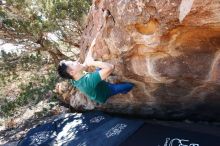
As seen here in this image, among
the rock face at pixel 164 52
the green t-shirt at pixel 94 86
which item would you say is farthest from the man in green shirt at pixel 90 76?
the rock face at pixel 164 52

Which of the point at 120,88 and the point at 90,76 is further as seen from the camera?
the point at 120,88

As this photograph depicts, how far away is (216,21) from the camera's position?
3180 millimetres

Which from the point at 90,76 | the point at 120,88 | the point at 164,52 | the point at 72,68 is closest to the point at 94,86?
the point at 90,76

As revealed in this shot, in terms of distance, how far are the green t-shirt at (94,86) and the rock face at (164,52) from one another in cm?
36

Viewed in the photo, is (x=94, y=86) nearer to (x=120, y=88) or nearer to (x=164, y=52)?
(x=120, y=88)

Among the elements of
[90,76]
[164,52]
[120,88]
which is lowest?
[120,88]

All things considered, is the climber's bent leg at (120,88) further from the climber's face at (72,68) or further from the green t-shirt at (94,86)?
the climber's face at (72,68)

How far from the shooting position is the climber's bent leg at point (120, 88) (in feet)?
13.7

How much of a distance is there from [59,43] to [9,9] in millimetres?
1199

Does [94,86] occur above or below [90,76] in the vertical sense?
below

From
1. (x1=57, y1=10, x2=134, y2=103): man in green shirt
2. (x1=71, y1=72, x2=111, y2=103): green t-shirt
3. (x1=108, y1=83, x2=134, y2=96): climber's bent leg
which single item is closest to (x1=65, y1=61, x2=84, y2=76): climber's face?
(x1=57, y1=10, x2=134, y2=103): man in green shirt

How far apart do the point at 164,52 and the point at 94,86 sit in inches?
32.4

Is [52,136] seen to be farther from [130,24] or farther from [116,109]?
[130,24]

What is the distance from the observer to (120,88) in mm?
4254
